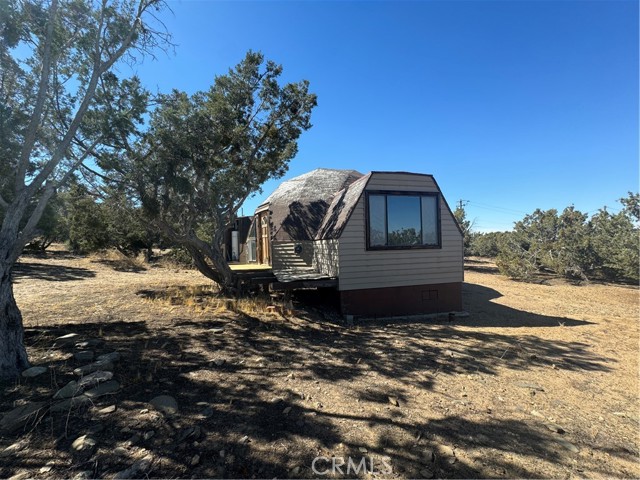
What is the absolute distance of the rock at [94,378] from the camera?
12.1 ft

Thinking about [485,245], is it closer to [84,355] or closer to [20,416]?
[84,355]

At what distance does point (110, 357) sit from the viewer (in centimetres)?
451

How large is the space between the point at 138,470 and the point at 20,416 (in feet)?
5.43

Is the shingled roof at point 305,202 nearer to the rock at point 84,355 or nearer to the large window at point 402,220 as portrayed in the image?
the large window at point 402,220

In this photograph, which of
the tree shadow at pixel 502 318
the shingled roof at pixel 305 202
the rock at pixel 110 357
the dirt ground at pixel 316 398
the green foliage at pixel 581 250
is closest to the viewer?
the dirt ground at pixel 316 398

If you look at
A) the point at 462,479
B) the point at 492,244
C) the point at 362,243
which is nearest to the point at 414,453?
the point at 462,479

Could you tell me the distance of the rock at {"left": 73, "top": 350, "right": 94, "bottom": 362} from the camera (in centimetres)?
445

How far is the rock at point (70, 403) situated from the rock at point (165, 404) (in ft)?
2.29

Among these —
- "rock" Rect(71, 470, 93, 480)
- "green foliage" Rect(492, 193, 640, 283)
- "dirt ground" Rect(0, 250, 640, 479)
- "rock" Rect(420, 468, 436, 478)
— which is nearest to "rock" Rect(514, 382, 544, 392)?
"dirt ground" Rect(0, 250, 640, 479)

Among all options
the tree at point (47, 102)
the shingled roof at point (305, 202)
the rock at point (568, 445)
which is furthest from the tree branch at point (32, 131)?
the shingled roof at point (305, 202)

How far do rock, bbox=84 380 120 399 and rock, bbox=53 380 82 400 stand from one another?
→ 0.11 metres

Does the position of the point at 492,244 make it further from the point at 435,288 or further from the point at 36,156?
the point at 36,156

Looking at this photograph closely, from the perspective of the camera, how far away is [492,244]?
34719 mm

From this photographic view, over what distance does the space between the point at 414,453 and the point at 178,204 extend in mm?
7452
